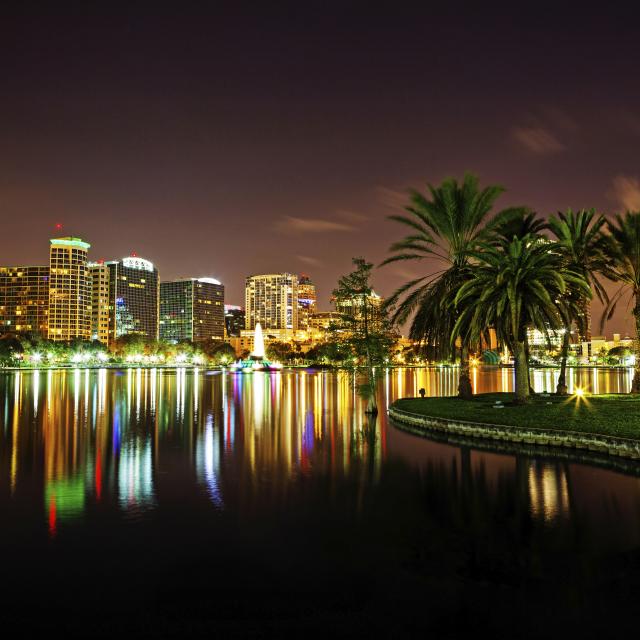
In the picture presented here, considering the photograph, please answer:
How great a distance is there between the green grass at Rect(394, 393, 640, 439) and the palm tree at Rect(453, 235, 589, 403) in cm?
232

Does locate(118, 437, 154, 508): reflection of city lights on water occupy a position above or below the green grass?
below

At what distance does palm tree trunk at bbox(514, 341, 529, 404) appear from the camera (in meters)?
29.0

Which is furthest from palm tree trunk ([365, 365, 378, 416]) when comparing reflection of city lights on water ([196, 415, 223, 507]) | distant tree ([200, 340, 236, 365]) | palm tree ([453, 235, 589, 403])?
distant tree ([200, 340, 236, 365])

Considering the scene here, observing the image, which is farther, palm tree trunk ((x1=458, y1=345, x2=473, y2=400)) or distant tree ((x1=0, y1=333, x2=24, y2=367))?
distant tree ((x1=0, y1=333, x2=24, y2=367))

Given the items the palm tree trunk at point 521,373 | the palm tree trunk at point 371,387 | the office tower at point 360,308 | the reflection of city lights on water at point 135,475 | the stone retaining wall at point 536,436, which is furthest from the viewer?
the palm tree trunk at point 371,387

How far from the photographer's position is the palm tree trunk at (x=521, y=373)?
29.0m

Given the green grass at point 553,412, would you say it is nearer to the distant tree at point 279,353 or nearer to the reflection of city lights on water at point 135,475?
the reflection of city lights on water at point 135,475

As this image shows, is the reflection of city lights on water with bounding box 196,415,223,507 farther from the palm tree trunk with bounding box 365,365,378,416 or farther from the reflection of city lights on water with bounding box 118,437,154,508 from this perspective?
the palm tree trunk with bounding box 365,365,378,416

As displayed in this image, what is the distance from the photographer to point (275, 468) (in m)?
18.7

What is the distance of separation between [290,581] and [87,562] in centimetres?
385

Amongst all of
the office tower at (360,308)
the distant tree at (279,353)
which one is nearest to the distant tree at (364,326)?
the office tower at (360,308)

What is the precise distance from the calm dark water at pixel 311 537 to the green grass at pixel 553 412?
2.75 metres

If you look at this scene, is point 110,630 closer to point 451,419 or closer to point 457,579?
point 457,579

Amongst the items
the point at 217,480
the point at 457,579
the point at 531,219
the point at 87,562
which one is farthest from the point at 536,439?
the point at 531,219
